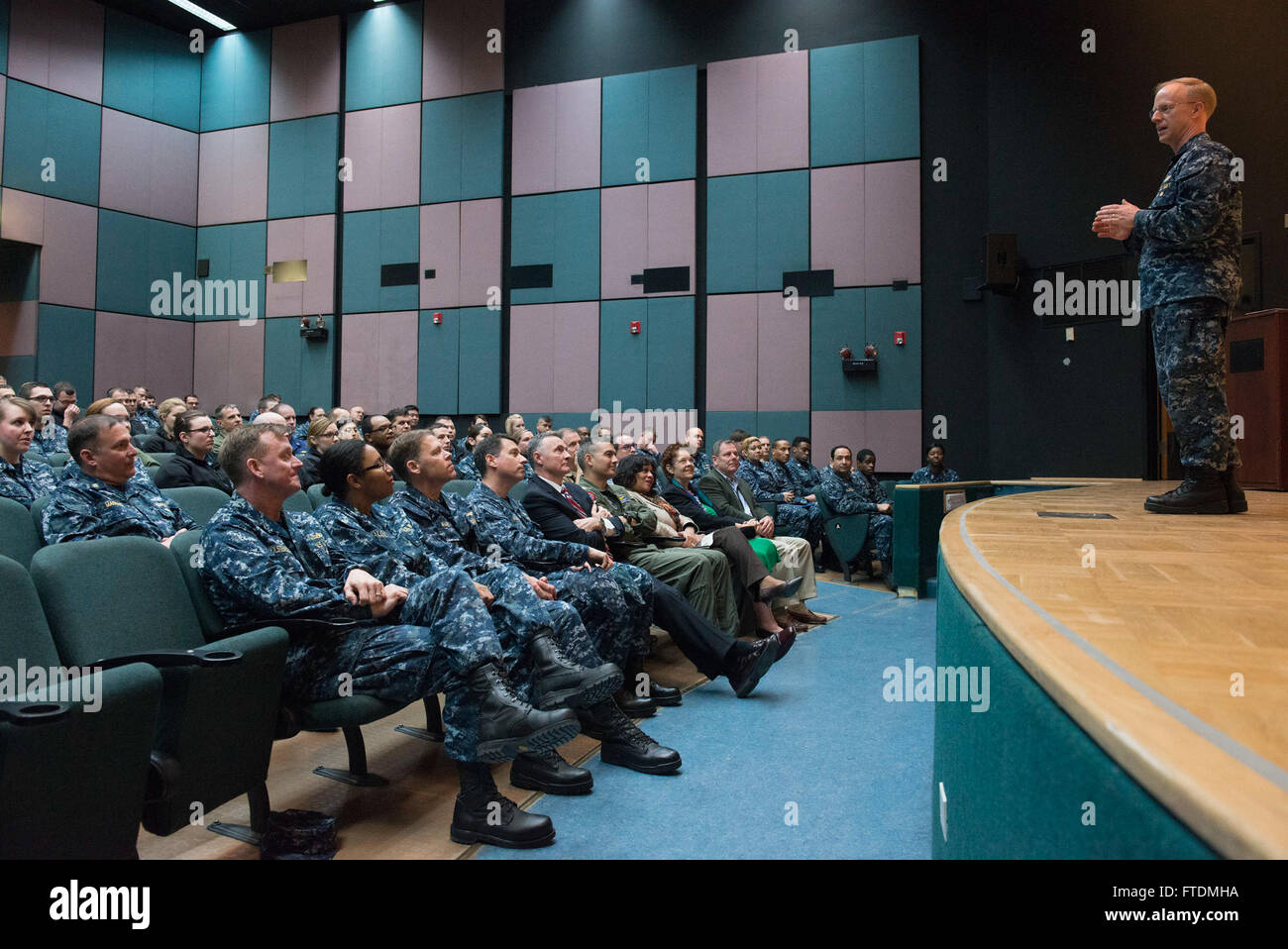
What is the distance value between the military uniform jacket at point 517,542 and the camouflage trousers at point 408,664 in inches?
30.4

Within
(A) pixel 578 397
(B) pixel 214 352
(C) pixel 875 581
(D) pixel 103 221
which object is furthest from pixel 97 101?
(C) pixel 875 581

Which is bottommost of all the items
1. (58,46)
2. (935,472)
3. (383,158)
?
(935,472)

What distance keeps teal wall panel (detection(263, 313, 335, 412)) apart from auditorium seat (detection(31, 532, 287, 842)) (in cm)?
751

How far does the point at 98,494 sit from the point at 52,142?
7802 millimetres

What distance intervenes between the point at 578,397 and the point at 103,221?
5.37 m

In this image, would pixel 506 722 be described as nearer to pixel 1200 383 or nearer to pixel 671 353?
pixel 1200 383

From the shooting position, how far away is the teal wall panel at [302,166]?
884cm

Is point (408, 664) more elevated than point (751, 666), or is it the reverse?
point (408, 664)

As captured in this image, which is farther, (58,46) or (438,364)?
(438,364)

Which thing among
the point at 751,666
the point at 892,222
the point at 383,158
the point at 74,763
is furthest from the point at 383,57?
the point at 74,763

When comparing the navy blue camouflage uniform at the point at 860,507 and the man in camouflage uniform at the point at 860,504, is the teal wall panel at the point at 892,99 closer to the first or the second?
the man in camouflage uniform at the point at 860,504

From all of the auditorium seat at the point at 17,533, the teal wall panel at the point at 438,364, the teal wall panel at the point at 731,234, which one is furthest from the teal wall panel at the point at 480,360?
the auditorium seat at the point at 17,533

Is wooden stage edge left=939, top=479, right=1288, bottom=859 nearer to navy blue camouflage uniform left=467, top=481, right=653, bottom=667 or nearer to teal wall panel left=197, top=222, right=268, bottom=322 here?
navy blue camouflage uniform left=467, top=481, right=653, bottom=667

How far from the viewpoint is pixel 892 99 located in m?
7.16
